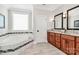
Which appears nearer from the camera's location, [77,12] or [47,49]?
[47,49]

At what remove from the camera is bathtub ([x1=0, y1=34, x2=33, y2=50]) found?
7.85 feet

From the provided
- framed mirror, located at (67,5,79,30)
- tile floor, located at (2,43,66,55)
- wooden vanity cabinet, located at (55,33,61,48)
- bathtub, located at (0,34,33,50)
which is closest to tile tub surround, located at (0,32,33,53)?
bathtub, located at (0,34,33,50)

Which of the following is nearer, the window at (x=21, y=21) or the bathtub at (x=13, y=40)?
the bathtub at (x=13, y=40)

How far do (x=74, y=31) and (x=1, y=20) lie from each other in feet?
7.01

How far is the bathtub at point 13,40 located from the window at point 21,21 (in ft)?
0.64

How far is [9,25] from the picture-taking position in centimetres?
248

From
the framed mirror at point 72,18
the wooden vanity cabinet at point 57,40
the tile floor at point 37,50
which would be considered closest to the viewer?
the tile floor at point 37,50

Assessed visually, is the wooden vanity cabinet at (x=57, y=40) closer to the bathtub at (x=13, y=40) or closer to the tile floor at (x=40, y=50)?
the tile floor at (x=40, y=50)

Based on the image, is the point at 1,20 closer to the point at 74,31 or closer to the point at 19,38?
the point at 19,38

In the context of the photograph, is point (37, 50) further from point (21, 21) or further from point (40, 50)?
point (21, 21)

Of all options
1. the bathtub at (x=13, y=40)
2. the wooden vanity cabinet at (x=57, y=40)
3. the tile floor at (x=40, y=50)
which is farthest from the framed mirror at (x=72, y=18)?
the bathtub at (x=13, y=40)

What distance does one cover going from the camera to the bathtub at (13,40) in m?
2.39

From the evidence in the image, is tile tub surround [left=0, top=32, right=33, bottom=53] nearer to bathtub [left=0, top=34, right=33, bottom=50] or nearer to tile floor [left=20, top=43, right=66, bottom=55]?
bathtub [left=0, top=34, right=33, bottom=50]
